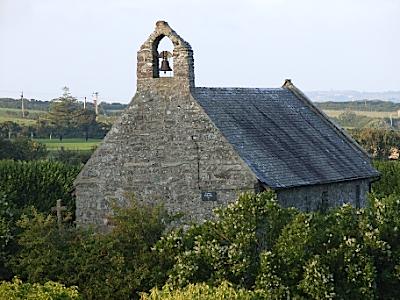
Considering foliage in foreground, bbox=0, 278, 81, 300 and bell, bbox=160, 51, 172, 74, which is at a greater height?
bell, bbox=160, 51, 172, 74

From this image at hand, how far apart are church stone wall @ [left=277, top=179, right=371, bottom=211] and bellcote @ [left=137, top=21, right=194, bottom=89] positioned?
15.7ft

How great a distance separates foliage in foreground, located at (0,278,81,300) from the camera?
19172mm

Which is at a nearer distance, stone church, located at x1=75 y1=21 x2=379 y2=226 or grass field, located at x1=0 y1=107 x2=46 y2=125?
stone church, located at x1=75 y1=21 x2=379 y2=226

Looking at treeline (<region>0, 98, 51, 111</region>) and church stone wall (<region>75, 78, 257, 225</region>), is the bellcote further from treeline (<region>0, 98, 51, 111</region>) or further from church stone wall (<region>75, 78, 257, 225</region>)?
treeline (<region>0, 98, 51, 111</region>)

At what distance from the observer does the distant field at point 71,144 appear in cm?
7289

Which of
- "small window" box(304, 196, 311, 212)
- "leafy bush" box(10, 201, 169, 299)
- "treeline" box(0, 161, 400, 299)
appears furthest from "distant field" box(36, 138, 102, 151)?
"treeline" box(0, 161, 400, 299)

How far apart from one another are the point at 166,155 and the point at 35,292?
33.3ft

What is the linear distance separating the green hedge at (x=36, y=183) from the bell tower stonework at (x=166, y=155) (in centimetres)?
731

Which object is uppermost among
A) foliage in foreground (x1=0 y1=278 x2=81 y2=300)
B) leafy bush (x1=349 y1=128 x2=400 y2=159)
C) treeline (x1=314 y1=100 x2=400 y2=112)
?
treeline (x1=314 y1=100 x2=400 y2=112)


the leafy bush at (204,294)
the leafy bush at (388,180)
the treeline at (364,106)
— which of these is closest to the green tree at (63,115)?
the leafy bush at (388,180)

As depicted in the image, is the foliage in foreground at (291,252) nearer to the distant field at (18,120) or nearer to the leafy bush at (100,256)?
the leafy bush at (100,256)

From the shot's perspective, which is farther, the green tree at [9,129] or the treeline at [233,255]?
the green tree at [9,129]

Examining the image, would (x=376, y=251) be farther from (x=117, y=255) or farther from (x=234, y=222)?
(x=117, y=255)

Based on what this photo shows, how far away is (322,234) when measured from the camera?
21.2m
